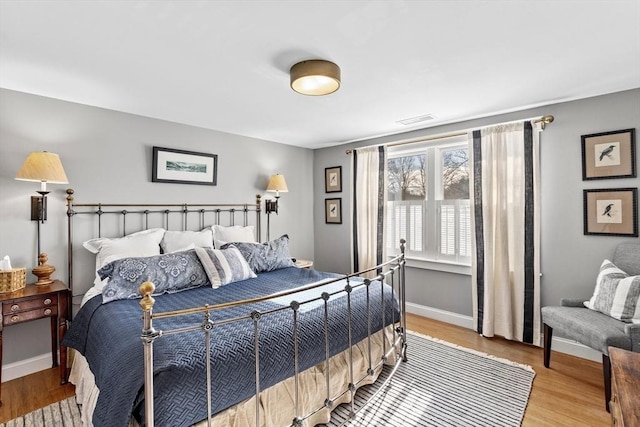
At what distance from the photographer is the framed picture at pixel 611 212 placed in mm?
2545

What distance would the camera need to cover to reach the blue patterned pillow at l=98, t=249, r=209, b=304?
2.28 m

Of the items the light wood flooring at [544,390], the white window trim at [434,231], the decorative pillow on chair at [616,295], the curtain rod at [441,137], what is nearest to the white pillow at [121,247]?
the light wood flooring at [544,390]

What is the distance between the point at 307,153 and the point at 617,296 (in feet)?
12.8

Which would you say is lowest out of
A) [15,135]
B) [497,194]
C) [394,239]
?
[394,239]

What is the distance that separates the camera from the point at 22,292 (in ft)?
7.63

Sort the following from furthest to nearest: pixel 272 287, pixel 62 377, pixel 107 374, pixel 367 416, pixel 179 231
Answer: pixel 179 231
pixel 272 287
pixel 62 377
pixel 367 416
pixel 107 374

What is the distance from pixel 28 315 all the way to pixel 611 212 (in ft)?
15.5

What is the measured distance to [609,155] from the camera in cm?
264

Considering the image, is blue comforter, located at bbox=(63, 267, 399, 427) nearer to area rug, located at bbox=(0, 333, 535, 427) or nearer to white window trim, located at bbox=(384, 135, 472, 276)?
area rug, located at bbox=(0, 333, 535, 427)

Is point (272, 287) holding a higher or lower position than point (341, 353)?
higher

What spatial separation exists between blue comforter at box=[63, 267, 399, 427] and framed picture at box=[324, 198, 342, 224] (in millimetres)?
2285

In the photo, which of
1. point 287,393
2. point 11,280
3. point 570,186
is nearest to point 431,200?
point 570,186

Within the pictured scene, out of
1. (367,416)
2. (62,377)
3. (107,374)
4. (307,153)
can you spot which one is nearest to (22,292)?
(62,377)

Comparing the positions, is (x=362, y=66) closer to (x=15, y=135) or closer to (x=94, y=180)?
(x=94, y=180)
